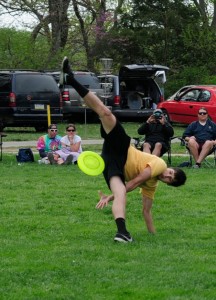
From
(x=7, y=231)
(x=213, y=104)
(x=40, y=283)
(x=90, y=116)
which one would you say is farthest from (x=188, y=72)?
(x=40, y=283)

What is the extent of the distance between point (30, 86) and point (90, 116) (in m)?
4.96

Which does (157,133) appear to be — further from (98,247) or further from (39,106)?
(39,106)

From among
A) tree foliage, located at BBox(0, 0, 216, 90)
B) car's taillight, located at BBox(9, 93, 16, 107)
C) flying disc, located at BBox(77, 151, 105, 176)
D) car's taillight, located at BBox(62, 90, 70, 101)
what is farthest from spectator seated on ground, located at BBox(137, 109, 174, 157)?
tree foliage, located at BBox(0, 0, 216, 90)

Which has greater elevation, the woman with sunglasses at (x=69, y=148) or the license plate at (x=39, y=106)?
the woman with sunglasses at (x=69, y=148)

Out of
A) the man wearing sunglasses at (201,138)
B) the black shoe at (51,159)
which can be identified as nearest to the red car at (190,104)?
the man wearing sunglasses at (201,138)

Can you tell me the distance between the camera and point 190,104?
27.3 m

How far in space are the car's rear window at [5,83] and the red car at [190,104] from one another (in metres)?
5.08

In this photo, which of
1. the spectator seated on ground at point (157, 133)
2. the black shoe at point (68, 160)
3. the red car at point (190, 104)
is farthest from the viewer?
the red car at point (190, 104)

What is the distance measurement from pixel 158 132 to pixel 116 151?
766 centimetres

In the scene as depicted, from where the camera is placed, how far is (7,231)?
397 inches

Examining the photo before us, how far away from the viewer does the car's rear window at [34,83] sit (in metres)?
25.8

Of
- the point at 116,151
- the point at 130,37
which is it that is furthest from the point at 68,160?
the point at 130,37

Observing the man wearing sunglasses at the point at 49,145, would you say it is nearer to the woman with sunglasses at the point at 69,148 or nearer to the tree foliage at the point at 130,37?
the woman with sunglasses at the point at 69,148

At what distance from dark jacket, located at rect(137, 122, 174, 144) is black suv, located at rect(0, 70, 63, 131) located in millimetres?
8772
